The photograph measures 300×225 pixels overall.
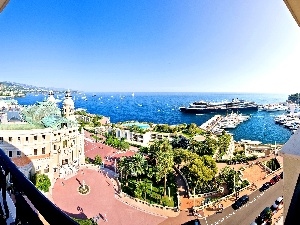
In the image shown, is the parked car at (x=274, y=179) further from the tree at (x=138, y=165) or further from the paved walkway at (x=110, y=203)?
the tree at (x=138, y=165)

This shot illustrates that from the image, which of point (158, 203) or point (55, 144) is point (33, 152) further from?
point (158, 203)

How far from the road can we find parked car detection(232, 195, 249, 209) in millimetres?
184

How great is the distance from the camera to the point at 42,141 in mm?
18141

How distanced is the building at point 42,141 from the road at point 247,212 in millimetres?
10325

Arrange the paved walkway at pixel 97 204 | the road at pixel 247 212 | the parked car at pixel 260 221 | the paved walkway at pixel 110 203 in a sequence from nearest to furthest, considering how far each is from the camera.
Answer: the parked car at pixel 260 221 < the road at pixel 247 212 < the paved walkway at pixel 97 204 < the paved walkway at pixel 110 203

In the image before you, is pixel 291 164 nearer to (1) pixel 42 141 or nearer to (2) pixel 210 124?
(1) pixel 42 141

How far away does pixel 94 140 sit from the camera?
32594mm

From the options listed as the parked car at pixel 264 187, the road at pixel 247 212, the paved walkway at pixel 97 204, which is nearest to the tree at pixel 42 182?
the paved walkway at pixel 97 204

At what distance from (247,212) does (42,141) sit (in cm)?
1342

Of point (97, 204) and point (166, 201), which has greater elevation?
point (97, 204)

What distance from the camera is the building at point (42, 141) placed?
667 inches

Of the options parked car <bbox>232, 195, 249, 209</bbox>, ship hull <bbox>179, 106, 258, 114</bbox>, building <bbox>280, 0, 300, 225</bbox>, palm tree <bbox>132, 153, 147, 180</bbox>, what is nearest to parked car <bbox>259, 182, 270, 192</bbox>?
parked car <bbox>232, 195, 249, 209</bbox>

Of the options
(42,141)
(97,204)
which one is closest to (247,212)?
(97,204)

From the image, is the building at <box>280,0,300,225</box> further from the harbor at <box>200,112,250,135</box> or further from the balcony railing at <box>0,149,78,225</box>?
the harbor at <box>200,112,250,135</box>
